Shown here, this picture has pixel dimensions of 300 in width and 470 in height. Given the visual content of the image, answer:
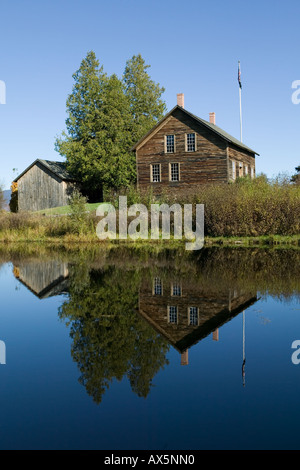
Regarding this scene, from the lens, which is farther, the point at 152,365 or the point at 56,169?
the point at 56,169

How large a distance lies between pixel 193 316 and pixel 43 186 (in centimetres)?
4244

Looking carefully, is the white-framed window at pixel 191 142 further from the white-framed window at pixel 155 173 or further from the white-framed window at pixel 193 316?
the white-framed window at pixel 193 316

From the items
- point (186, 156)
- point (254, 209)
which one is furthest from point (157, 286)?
point (186, 156)

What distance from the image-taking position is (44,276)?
15.6 meters

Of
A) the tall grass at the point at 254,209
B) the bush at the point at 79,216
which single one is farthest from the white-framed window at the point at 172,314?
the bush at the point at 79,216

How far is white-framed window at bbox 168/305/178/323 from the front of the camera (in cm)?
865

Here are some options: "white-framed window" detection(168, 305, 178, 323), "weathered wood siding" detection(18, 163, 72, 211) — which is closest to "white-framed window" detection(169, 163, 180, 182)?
"weathered wood siding" detection(18, 163, 72, 211)

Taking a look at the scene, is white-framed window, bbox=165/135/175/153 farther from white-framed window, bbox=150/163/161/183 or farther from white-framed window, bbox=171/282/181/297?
white-framed window, bbox=171/282/181/297

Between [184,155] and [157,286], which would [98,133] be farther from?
[157,286]

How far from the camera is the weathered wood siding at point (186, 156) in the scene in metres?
37.1

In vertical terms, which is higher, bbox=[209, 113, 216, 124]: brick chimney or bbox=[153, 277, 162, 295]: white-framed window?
bbox=[209, 113, 216, 124]: brick chimney

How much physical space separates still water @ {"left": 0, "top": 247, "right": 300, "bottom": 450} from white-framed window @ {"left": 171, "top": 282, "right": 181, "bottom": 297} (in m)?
0.05

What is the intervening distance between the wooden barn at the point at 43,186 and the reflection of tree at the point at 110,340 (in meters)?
37.1
